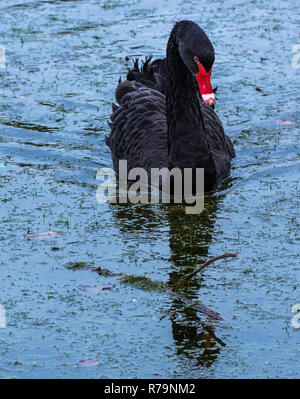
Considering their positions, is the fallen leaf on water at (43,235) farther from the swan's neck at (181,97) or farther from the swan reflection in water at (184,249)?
the swan's neck at (181,97)

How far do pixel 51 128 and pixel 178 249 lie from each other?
3007mm

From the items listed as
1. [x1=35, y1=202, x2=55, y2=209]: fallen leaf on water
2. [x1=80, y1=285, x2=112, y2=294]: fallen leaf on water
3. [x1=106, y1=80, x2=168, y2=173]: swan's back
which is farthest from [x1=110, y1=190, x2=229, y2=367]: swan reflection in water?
[x1=106, y1=80, x2=168, y2=173]: swan's back

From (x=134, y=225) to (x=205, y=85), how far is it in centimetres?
112

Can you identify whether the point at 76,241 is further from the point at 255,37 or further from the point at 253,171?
the point at 255,37

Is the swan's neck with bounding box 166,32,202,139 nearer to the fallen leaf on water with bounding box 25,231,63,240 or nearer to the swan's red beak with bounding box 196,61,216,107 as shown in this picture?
the swan's red beak with bounding box 196,61,216,107

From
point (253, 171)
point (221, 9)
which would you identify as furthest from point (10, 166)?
point (221, 9)

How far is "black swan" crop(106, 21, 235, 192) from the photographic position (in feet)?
20.5

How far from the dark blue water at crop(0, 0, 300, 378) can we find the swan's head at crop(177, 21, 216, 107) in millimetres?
966

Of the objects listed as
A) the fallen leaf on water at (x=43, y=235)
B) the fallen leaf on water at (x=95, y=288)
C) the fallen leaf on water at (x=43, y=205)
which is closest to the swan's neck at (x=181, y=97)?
the fallen leaf on water at (x=43, y=205)

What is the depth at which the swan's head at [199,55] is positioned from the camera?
19.7 feet

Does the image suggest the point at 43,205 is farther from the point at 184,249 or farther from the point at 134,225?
the point at 184,249

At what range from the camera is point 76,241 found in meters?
5.87

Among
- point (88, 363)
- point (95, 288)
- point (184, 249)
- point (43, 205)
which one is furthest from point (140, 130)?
point (88, 363)

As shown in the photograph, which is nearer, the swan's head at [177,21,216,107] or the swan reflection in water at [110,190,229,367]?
the swan reflection in water at [110,190,229,367]
